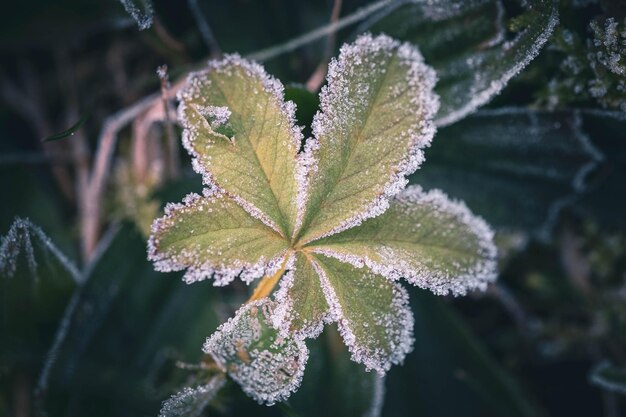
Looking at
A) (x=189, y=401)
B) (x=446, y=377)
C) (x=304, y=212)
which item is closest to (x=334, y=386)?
(x=446, y=377)

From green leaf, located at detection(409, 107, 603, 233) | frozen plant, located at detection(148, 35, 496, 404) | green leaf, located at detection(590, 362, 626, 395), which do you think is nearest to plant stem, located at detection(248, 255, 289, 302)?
frozen plant, located at detection(148, 35, 496, 404)

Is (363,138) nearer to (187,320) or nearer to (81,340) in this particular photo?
(187,320)

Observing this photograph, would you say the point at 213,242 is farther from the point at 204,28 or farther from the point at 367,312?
the point at 204,28

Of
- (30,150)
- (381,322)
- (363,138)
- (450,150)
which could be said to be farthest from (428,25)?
(30,150)

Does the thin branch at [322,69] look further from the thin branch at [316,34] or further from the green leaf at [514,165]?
the green leaf at [514,165]

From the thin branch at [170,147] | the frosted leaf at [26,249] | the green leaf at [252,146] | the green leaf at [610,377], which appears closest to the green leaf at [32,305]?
the frosted leaf at [26,249]

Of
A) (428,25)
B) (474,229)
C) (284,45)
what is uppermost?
(284,45)
